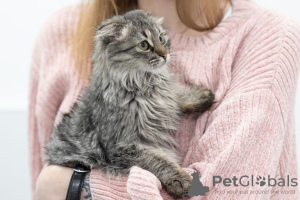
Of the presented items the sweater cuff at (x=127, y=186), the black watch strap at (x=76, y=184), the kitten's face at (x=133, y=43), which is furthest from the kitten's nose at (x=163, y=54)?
the black watch strap at (x=76, y=184)

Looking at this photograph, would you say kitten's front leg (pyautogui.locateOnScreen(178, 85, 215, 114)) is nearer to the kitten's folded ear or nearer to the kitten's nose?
the kitten's nose

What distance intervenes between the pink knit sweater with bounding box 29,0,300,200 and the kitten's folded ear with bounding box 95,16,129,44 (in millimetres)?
308

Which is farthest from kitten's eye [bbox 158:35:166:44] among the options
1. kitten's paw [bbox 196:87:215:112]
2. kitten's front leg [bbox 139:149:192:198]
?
kitten's front leg [bbox 139:149:192:198]

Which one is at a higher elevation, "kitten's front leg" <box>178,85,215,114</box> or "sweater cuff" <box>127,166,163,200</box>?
"kitten's front leg" <box>178,85,215,114</box>

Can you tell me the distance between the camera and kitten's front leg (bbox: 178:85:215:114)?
1459 mm

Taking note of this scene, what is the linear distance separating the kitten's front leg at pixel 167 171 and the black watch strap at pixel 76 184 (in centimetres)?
23

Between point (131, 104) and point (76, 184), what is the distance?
35 centimetres

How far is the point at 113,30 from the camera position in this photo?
139 centimetres

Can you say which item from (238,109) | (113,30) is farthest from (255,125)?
(113,30)

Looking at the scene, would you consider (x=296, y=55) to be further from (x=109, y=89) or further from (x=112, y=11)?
(x=112, y=11)

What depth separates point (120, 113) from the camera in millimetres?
1406

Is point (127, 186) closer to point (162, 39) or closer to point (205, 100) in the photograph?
point (205, 100)

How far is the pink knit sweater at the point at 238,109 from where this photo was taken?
124 cm

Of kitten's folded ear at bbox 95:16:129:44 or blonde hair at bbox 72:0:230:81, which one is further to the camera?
blonde hair at bbox 72:0:230:81
